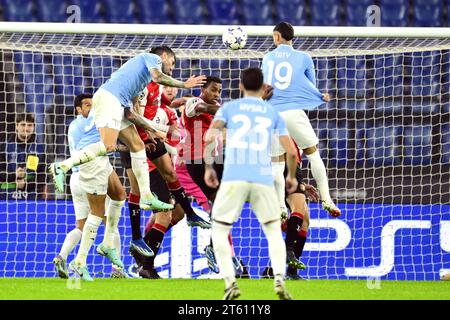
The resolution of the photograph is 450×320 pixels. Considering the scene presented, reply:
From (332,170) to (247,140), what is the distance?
5.57 meters

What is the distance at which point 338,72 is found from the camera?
13.7 metres

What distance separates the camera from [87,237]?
32.0 feet

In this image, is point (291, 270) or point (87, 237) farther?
point (291, 270)

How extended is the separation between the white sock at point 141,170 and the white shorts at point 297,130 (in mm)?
1236

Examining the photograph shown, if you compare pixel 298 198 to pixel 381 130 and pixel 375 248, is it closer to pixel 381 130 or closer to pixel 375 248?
pixel 375 248

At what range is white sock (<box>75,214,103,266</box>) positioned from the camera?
9648mm

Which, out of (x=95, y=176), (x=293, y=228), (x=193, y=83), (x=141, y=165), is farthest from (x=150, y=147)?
(x=293, y=228)

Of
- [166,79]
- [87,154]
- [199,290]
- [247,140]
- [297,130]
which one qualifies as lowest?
[199,290]

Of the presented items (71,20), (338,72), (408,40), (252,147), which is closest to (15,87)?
(71,20)

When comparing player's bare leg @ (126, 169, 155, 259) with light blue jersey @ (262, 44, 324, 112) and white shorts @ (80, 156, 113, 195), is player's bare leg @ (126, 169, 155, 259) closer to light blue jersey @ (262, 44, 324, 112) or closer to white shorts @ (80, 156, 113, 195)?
white shorts @ (80, 156, 113, 195)

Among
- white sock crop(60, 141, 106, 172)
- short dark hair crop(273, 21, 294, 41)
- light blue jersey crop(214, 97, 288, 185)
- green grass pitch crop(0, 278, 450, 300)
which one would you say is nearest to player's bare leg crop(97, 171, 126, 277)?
green grass pitch crop(0, 278, 450, 300)

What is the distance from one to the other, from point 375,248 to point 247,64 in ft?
10.7

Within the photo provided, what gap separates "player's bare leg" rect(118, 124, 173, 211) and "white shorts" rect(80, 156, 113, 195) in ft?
1.64

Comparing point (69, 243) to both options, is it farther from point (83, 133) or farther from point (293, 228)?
point (293, 228)
